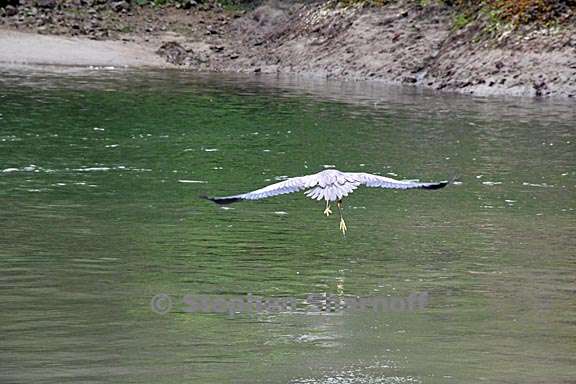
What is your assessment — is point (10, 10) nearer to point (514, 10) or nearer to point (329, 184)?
point (514, 10)

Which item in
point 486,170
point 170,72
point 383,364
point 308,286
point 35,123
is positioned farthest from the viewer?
point 170,72

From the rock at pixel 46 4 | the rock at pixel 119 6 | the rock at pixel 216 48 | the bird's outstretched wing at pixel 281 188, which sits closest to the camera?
the bird's outstretched wing at pixel 281 188

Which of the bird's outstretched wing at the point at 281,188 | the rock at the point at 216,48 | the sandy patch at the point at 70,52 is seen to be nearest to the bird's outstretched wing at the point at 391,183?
the bird's outstretched wing at the point at 281,188

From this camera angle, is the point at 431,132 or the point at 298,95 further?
the point at 298,95

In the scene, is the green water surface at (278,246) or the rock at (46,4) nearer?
the green water surface at (278,246)

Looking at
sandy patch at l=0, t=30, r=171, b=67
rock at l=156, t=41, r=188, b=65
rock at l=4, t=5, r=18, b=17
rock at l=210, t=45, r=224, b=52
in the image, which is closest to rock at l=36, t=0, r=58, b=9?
rock at l=4, t=5, r=18, b=17

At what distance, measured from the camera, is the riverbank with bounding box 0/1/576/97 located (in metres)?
29.6

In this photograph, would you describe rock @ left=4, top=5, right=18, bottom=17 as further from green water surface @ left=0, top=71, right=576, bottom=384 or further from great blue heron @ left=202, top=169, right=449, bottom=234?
great blue heron @ left=202, top=169, right=449, bottom=234

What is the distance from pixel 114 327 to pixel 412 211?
6315 mm

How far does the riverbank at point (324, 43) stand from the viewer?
2964cm

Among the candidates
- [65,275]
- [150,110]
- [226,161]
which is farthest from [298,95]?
[65,275]

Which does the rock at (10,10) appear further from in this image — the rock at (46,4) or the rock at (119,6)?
the rock at (119,6)

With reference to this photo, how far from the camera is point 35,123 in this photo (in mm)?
22953

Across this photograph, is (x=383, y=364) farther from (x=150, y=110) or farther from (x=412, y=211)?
(x=150, y=110)
